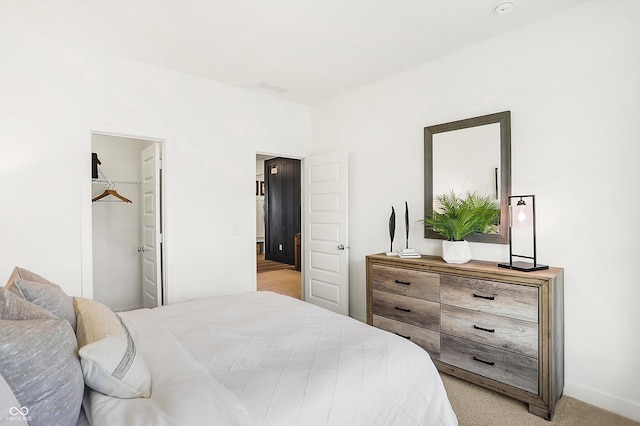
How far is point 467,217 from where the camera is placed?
2.69 m

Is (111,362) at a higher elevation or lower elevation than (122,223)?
lower

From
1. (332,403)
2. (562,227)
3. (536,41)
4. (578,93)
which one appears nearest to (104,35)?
(332,403)

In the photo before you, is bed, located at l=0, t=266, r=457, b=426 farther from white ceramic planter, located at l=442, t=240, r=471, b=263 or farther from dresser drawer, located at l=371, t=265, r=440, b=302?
white ceramic planter, located at l=442, t=240, r=471, b=263

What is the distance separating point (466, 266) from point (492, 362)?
678 mm

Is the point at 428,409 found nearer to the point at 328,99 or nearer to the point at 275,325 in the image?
the point at 275,325

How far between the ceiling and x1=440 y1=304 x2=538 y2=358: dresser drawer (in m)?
2.17

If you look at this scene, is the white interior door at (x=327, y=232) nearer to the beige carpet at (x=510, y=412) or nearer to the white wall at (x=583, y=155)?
the white wall at (x=583, y=155)

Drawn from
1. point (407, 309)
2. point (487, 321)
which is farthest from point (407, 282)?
point (487, 321)

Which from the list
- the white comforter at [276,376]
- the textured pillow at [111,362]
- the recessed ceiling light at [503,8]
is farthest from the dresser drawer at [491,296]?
the textured pillow at [111,362]

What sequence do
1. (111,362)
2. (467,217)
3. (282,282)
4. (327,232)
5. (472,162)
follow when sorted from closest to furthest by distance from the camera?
1. (111,362)
2. (467,217)
3. (472,162)
4. (327,232)
5. (282,282)

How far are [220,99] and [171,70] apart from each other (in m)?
0.55

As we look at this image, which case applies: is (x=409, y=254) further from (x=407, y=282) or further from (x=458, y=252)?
(x=458, y=252)

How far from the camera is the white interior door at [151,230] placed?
344cm

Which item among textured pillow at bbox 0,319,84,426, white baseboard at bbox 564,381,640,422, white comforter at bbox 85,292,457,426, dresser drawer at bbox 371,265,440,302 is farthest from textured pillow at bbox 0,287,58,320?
white baseboard at bbox 564,381,640,422
